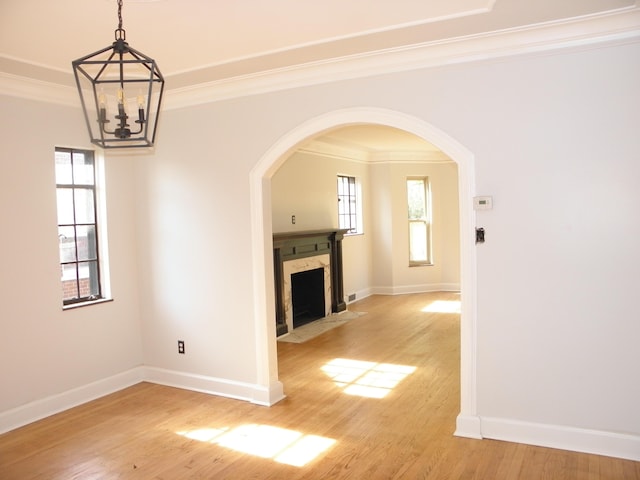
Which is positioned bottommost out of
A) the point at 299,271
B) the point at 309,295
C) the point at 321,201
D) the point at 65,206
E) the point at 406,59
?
the point at 309,295

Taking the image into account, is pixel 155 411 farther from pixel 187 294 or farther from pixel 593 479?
pixel 593 479

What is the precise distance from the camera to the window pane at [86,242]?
462 centimetres

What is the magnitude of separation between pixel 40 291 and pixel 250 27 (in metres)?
2.69

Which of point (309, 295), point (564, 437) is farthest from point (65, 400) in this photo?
point (309, 295)

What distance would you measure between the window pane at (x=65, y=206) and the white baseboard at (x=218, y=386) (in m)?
1.60

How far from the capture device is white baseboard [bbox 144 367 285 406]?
4324 millimetres

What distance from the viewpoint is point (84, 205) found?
183 inches

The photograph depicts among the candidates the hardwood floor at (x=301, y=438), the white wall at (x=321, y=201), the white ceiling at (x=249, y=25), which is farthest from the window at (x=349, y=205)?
the white ceiling at (x=249, y=25)

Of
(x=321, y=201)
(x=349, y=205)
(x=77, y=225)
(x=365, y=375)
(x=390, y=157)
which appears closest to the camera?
(x=77, y=225)

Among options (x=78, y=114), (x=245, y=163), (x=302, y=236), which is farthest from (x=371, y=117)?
(x=302, y=236)

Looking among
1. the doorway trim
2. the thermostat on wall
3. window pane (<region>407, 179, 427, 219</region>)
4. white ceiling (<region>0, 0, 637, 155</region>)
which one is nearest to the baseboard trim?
the doorway trim

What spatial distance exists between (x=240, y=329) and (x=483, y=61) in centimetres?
282

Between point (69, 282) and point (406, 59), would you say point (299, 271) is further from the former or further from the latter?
point (406, 59)

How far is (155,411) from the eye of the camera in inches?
167
